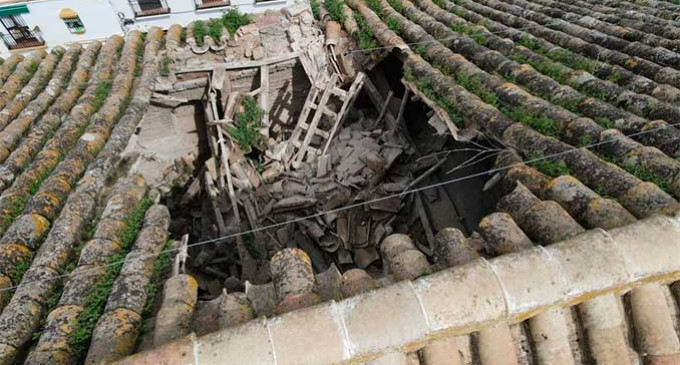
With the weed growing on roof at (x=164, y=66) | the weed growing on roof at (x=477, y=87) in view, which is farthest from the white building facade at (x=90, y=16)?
the weed growing on roof at (x=477, y=87)

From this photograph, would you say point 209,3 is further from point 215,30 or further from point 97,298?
point 97,298

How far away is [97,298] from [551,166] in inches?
160

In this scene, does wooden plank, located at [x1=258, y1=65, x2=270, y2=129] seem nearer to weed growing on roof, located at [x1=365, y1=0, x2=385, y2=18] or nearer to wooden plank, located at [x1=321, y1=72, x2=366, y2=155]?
wooden plank, located at [x1=321, y1=72, x2=366, y2=155]

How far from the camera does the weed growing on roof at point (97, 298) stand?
3.04 m

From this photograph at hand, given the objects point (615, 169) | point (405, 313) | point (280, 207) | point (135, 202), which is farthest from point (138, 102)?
point (615, 169)

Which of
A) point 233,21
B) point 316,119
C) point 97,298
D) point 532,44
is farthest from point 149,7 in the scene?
point 97,298

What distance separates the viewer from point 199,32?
848cm

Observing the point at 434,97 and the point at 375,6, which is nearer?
the point at 434,97

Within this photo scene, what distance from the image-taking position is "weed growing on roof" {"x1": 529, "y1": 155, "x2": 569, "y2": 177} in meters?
3.86

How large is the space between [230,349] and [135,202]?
251cm

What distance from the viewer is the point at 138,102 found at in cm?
578

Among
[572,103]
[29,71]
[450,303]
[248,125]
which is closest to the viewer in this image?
[450,303]

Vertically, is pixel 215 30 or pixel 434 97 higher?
pixel 215 30

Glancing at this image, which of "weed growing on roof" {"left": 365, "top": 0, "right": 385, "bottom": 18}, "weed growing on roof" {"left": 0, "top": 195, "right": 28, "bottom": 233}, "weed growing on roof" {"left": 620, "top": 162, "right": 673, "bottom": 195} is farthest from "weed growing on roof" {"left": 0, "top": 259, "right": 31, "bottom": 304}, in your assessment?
"weed growing on roof" {"left": 365, "top": 0, "right": 385, "bottom": 18}
